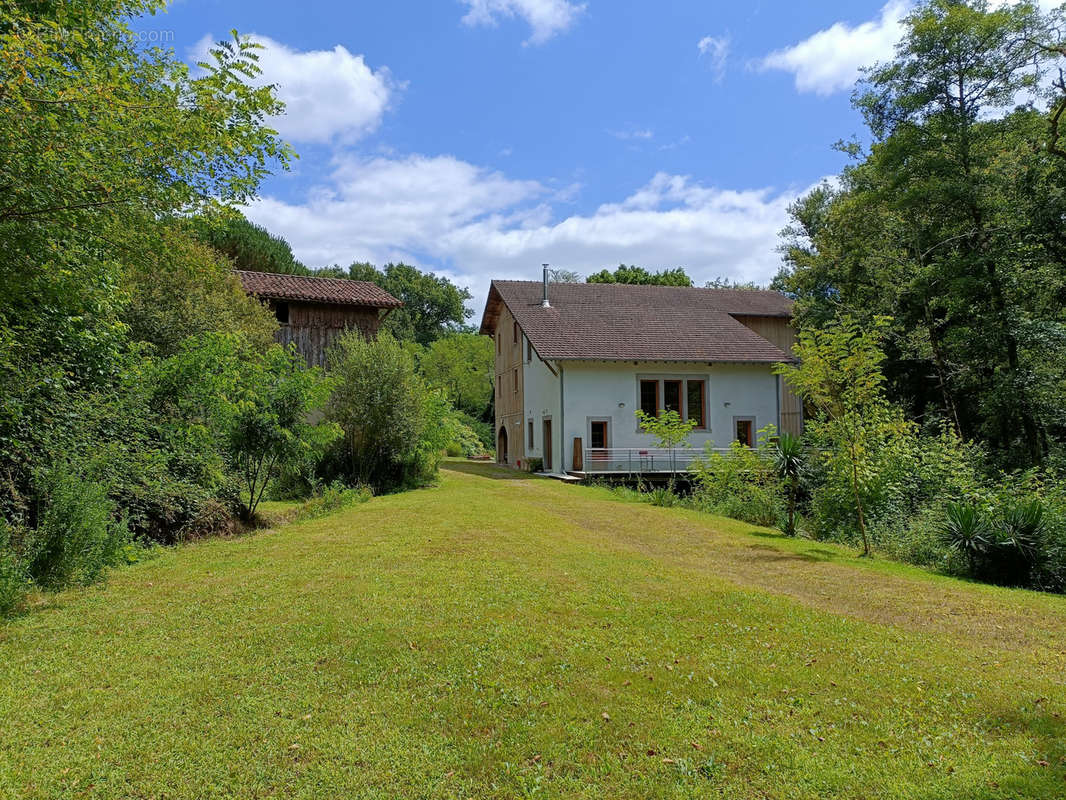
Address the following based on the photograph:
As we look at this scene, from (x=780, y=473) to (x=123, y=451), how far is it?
12124 mm

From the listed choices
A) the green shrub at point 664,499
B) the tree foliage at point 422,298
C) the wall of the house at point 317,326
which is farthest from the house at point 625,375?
the tree foliage at point 422,298

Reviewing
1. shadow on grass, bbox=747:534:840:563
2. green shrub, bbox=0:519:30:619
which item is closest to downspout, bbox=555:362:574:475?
shadow on grass, bbox=747:534:840:563

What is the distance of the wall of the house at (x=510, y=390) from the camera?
29.4 m

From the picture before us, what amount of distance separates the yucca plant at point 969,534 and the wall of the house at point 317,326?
17025 mm

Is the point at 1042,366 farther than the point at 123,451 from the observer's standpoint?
Yes

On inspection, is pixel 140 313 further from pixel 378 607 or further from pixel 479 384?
pixel 479 384

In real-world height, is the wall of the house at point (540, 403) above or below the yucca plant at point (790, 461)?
above

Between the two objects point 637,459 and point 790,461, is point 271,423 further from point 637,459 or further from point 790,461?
point 637,459

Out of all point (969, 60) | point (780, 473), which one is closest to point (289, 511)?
point (780, 473)

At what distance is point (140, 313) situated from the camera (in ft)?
47.3

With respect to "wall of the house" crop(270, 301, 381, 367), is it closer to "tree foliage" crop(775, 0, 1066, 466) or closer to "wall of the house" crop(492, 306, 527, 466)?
"wall of the house" crop(492, 306, 527, 466)

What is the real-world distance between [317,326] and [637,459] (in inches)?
485

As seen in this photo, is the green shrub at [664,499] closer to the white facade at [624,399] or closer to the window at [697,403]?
the white facade at [624,399]

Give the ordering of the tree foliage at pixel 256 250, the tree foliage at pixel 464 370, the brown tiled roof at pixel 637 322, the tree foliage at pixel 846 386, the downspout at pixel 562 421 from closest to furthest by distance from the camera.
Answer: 1. the tree foliage at pixel 846 386
2. the downspout at pixel 562 421
3. the brown tiled roof at pixel 637 322
4. the tree foliage at pixel 256 250
5. the tree foliage at pixel 464 370
